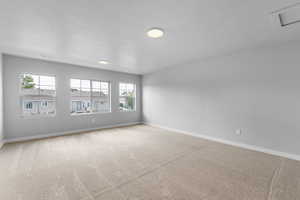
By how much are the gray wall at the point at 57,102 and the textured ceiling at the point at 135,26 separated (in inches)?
22.5

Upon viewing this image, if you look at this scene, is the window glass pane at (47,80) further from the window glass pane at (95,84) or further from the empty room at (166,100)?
the window glass pane at (95,84)

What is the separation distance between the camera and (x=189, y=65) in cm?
446

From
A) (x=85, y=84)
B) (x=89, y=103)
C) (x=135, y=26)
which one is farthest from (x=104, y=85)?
(x=135, y=26)

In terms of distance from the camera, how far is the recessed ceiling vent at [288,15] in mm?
1744

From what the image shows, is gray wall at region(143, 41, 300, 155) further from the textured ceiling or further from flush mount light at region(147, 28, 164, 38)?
flush mount light at region(147, 28, 164, 38)

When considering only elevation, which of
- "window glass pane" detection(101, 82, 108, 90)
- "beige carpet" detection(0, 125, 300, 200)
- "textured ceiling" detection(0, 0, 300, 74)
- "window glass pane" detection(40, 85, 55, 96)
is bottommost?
"beige carpet" detection(0, 125, 300, 200)

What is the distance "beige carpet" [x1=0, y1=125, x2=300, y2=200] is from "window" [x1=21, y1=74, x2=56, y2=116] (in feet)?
3.71

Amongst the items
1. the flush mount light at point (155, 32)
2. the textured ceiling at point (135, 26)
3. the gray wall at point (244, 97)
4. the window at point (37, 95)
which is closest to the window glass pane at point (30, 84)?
the window at point (37, 95)

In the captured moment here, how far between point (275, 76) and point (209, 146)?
2.26m

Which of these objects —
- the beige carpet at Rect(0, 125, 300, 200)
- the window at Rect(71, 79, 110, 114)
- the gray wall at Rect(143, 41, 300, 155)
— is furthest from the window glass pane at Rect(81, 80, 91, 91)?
the gray wall at Rect(143, 41, 300, 155)

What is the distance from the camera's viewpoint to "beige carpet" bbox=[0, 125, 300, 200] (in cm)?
165

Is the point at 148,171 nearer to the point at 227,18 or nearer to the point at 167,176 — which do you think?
the point at 167,176

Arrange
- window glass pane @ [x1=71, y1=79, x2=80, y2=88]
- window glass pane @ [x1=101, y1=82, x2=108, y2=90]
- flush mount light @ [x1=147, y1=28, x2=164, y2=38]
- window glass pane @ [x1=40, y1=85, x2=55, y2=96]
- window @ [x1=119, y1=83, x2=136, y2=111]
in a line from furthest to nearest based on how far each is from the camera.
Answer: window @ [x1=119, y1=83, x2=136, y2=111] < window glass pane @ [x1=101, y1=82, x2=108, y2=90] < window glass pane @ [x1=71, y1=79, x2=80, y2=88] < window glass pane @ [x1=40, y1=85, x2=55, y2=96] < flush mount light @ [x1=147, y1=28, x2=164, y2=38]

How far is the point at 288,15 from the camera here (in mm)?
1896
